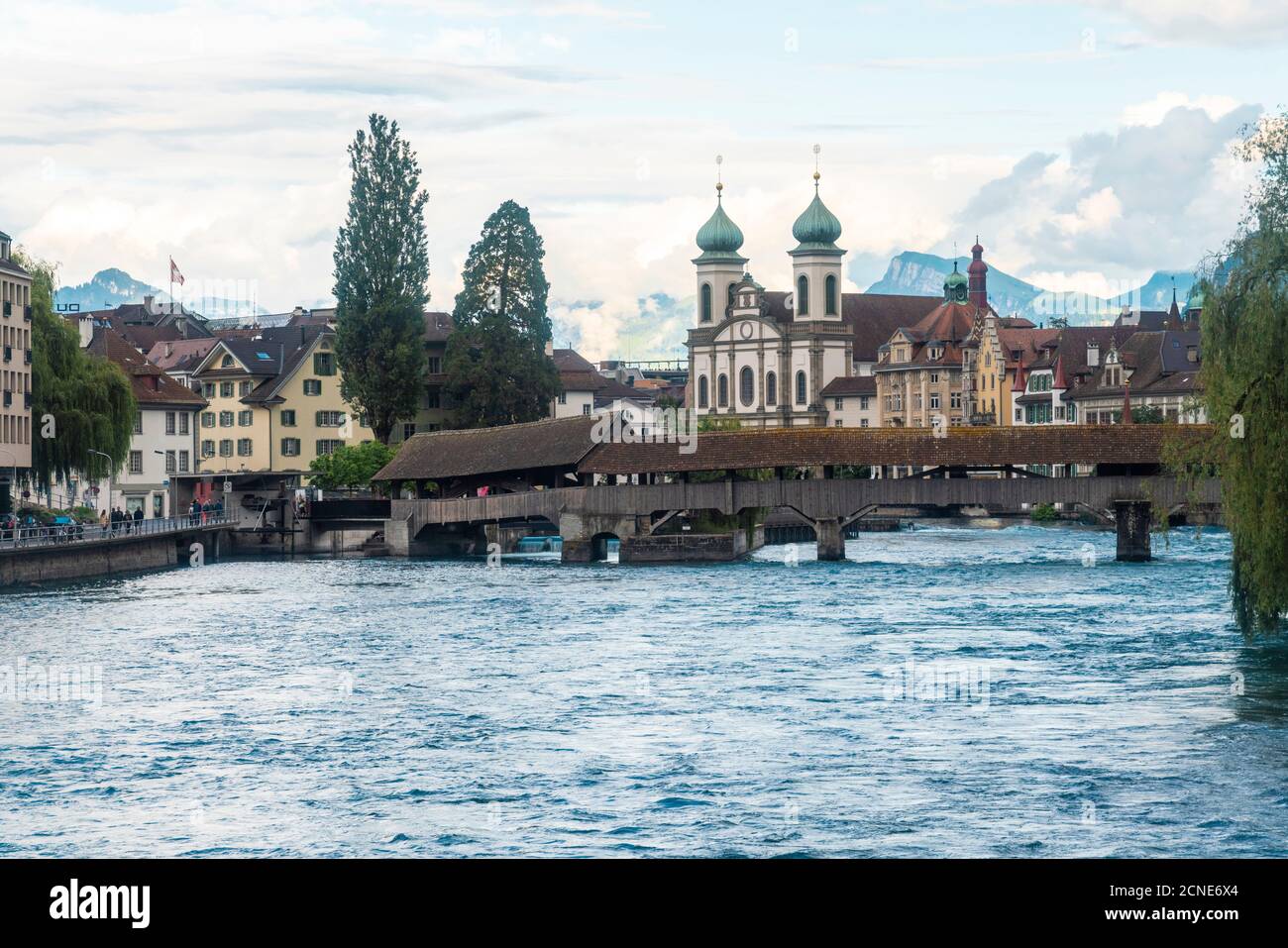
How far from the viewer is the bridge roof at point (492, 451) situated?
2584 inches

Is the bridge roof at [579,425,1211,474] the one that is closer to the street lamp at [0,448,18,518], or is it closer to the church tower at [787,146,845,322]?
the street lamp at [0,448,18,518]

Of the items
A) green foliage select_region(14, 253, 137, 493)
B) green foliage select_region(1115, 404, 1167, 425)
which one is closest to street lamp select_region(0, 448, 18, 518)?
green foliage select_region(14, 253, 137, 493)

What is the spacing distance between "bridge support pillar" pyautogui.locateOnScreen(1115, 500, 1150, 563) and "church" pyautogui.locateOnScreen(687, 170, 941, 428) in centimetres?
6217

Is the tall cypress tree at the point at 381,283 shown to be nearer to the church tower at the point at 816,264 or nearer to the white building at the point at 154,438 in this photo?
the white building at the point at 154,438

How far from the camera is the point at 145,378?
263 feet

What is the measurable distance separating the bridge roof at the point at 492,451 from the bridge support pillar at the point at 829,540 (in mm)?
8003

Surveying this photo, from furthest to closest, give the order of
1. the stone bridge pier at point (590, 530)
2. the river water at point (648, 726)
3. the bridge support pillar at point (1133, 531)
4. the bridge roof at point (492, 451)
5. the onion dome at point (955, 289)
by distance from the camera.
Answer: the onion dome at point (955, 289)
the bridge roof at point (492, 451)
the stone bridge pier at point (590, 530)
the bridge support pillar at point (1133, 531)
the river water at point (648, 726)

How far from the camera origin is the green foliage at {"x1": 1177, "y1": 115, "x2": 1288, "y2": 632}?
2561 centimetres

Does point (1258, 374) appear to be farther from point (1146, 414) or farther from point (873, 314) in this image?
point (873, 314)

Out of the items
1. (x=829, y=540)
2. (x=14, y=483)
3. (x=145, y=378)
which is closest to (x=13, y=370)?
(x=14, y=483)

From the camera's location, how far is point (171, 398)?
80312 mm

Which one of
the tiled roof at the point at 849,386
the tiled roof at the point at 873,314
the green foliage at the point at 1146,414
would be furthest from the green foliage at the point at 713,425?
the tiled roof at the point at 873,314

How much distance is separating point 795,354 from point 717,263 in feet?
30.4
